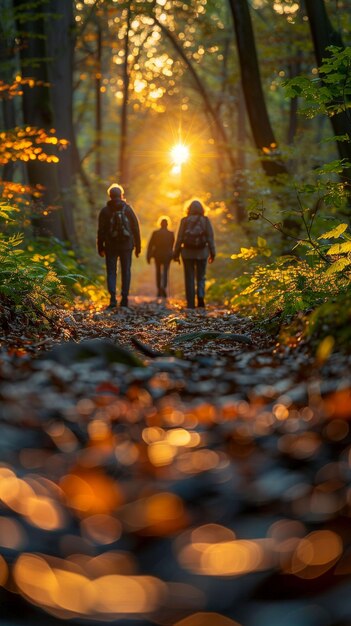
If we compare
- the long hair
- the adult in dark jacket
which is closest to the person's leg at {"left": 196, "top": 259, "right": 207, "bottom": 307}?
the long hair

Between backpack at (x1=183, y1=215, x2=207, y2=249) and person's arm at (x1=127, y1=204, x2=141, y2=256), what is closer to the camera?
person's arm at (x1=127, y1=204, x2=141, y2=256)

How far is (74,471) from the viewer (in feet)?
11.7

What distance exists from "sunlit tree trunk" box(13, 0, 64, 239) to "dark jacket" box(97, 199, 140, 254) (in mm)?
A: 3022

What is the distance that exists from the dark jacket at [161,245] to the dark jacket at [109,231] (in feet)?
17.2

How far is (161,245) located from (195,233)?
5362mm

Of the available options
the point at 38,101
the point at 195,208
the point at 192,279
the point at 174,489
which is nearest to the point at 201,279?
the point at 192,279

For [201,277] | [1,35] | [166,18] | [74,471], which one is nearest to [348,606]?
[74,471]

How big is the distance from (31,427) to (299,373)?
186cm

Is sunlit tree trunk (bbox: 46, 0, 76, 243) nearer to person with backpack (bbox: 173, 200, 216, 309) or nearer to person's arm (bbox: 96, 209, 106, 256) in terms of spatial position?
person's arm (bbox: 96, 209, 106, 256)

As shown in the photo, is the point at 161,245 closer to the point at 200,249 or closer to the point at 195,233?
the point at 200,249

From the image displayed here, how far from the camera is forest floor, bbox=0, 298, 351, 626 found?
2621 millimetres

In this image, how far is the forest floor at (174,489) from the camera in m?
2.62

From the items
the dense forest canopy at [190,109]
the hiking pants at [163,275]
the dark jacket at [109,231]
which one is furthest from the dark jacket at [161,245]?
the dark jacket at [109,231]

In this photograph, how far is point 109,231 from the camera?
40.4 feet
